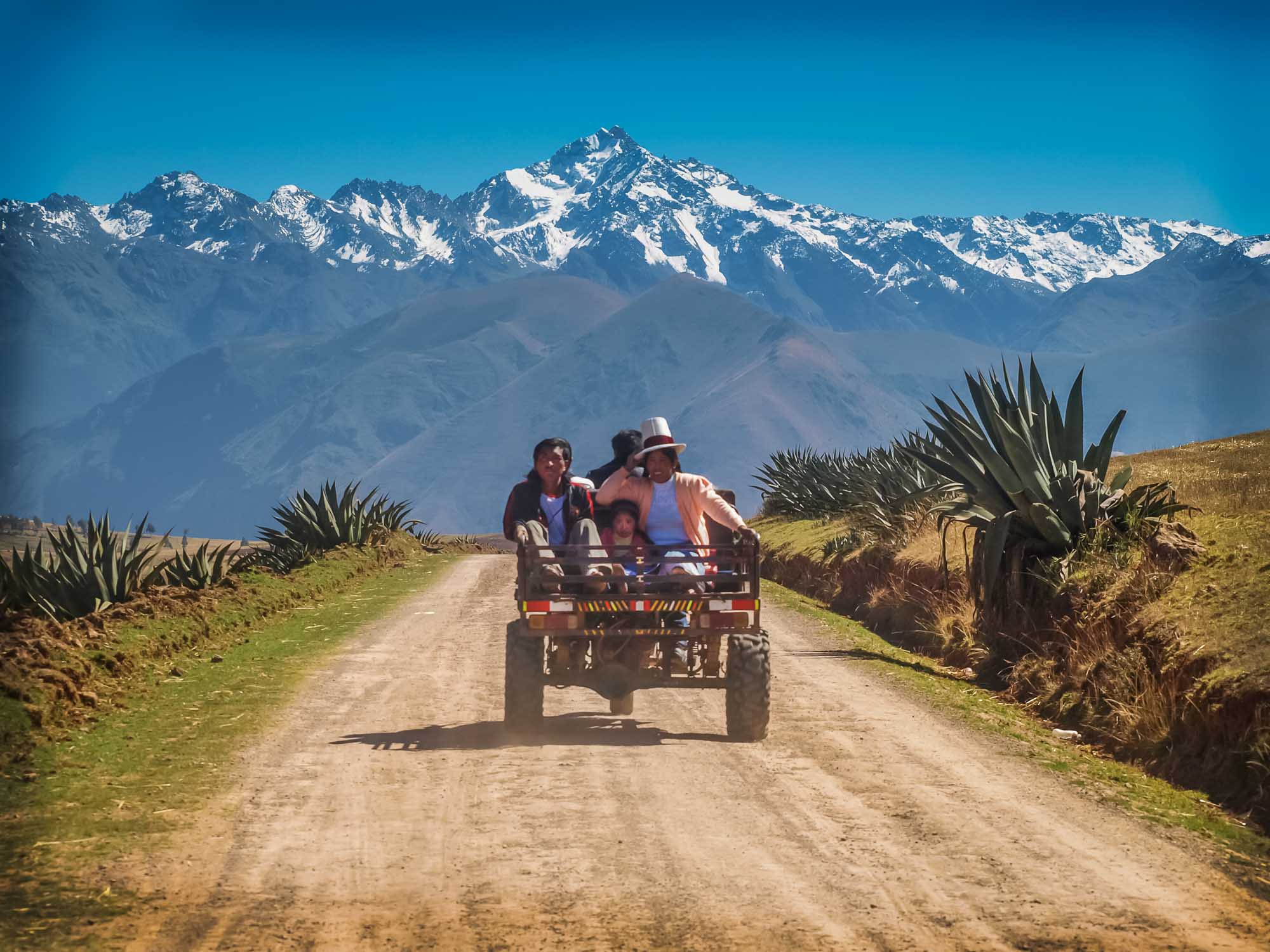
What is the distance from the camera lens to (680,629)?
9820mm

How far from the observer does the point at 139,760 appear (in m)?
8.95

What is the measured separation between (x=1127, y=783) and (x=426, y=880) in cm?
471

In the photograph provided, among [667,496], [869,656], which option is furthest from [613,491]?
[869,656]

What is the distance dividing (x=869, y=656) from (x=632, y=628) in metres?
5.77

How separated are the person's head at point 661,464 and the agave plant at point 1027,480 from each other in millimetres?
3389

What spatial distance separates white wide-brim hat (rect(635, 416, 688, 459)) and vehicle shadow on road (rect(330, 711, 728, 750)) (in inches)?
83.2

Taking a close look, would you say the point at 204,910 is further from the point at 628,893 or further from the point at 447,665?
the point at 447,665

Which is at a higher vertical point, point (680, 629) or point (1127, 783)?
point (680, 629)

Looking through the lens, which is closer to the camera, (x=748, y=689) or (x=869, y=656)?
(x=748, y=689)

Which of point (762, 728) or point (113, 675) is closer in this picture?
point (762, 728)

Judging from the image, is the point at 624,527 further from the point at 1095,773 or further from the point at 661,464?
the point at 1095,773

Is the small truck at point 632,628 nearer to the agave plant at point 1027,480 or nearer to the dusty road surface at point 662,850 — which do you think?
the dusty road surface at point 662,850

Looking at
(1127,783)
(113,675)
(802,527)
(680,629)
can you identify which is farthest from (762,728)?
(802,527)

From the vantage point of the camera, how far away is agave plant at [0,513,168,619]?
48.0 ft
